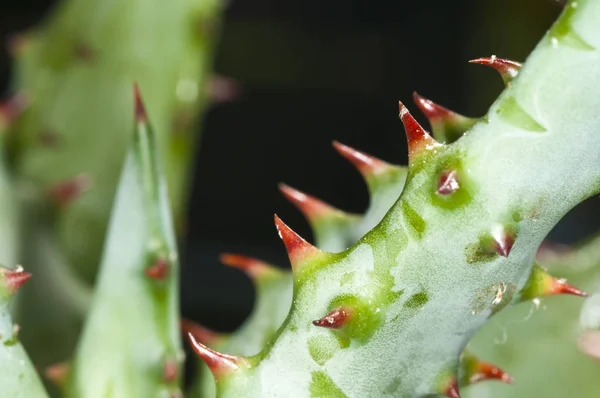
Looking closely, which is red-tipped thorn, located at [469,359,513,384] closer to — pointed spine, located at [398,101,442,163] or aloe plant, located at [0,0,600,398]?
aloe plant, located at [0,0,600,398]

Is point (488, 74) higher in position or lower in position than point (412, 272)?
lower

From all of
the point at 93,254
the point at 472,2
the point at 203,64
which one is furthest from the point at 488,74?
the point at 93,254

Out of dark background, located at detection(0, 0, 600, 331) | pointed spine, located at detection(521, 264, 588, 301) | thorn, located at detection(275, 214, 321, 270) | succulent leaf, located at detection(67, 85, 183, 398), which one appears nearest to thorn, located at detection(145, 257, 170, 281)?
succulent leaf, located at detection(67, 85, 183, 398)

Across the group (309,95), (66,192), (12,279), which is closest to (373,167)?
(12,279)

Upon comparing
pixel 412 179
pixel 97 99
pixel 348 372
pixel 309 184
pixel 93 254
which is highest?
pixel 412 179

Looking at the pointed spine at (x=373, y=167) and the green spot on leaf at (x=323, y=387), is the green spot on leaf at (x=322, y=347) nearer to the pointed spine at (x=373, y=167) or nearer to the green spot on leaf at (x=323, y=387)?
the green spot on leaf at (x=323, y=387)

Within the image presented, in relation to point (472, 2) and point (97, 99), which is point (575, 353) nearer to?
point (97, 99)

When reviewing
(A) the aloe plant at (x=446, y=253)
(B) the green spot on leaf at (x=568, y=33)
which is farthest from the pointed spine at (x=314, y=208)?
(B) the green spot on leaf at (x=568, y=33)
